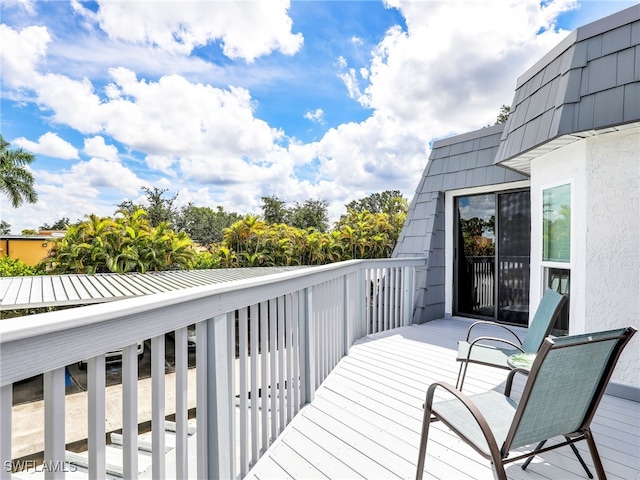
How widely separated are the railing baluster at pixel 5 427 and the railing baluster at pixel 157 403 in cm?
44

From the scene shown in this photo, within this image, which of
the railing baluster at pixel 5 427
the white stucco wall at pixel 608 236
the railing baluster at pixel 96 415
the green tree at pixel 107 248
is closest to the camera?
the railing baluster at pixel 5 427

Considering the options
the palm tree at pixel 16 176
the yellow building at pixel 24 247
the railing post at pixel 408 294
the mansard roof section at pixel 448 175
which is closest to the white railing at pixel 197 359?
the railing post at pixel 408 294

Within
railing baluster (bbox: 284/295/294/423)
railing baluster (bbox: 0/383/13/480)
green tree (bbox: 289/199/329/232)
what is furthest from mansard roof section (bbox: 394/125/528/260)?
green tree (bbox: 289/199/329/232)

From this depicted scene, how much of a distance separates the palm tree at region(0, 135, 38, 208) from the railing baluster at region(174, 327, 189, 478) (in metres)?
28.5

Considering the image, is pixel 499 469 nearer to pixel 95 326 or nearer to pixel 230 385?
pixel 230 385

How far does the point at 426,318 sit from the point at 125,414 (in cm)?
541

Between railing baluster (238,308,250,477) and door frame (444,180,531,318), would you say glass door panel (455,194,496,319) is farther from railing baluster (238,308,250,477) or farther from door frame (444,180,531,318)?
railing baluster (238,308,250,477)

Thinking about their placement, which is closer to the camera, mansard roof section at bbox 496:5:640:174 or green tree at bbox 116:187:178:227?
mansard roof section at bbox 496:5:640:174

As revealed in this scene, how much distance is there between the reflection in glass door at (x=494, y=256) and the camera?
5.30 meters

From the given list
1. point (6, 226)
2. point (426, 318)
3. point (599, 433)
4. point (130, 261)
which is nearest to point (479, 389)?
point (599, 433)

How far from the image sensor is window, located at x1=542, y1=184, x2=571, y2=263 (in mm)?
3515

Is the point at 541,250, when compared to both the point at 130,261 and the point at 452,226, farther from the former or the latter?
the point at 130,261

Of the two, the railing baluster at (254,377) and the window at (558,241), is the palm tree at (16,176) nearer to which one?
the railing baluster at (254,377)

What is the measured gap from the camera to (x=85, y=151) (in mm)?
31797
